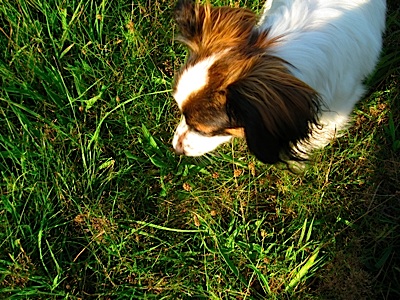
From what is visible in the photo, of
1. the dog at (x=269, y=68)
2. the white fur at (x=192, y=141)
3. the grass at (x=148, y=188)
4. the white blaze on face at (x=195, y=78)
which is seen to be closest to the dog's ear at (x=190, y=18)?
the dog at (x=269, y=68)

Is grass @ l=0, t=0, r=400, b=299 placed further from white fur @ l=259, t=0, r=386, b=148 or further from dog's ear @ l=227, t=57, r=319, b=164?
dog's ear @ l=227, t=57, r=319, b=164

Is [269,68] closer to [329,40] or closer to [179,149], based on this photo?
[329,40]

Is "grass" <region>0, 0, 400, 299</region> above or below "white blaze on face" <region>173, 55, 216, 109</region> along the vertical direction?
below

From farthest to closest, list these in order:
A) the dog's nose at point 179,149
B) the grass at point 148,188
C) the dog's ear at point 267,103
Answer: the grass at point 148,188
the dog's nose at point 179,149
the dog's ear at point 267,103

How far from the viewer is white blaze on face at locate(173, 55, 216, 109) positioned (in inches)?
76.7

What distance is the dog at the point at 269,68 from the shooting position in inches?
75.9

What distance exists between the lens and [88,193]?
8.83 feet

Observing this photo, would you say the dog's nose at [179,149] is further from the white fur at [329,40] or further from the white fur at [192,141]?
the white fur at [329,40]

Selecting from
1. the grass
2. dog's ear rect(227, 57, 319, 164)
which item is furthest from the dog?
the grass

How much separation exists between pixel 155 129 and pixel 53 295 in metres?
0.93

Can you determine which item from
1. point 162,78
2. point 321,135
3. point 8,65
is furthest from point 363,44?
point 8,65

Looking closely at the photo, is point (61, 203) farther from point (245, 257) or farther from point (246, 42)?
point (246, 42)

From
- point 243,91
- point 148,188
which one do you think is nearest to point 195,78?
point 243,91

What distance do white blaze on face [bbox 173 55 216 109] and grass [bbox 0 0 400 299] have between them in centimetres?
76
